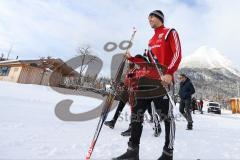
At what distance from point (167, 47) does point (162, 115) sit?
0.95 metres

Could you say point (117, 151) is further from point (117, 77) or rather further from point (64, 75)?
point (64, 75)

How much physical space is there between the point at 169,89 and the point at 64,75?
133 ft

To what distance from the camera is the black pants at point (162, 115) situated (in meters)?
3.26

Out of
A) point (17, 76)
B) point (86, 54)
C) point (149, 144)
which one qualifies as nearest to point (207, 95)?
point (86, 54)

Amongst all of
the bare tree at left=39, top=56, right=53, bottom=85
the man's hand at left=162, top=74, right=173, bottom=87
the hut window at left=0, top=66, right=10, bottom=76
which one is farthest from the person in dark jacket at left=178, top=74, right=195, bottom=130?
the hut window at left=0, top=66, right=10, bottom=76

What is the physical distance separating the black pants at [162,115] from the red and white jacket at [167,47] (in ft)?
1.52

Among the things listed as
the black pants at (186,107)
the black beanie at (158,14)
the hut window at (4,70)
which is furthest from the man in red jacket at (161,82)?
the hut window at (4,70)

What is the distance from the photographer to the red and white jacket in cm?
336

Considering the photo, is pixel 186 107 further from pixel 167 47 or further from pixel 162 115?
pixel 167 47

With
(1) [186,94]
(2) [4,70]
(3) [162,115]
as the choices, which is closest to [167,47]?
(3) [162,115]

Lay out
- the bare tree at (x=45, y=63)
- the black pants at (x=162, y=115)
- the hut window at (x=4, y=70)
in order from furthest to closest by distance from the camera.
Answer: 1. the hut window at (x=4, y=70)
2. the bare tree at (x=45, y=63)
3. the black pants at (x=162, y=115)

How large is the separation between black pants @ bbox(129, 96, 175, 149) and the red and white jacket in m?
0.46

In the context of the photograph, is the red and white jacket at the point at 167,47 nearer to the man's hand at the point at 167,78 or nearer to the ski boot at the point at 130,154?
the man's hand at the point at 167,78

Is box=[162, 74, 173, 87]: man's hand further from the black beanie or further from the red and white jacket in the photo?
the black beanie
